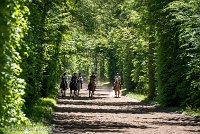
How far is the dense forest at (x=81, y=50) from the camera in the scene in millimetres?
8242

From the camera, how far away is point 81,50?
45.9 m

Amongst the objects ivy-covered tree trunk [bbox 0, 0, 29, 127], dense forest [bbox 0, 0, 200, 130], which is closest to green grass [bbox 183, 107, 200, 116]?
dense forest [bbox 0, 0, 200, 130]

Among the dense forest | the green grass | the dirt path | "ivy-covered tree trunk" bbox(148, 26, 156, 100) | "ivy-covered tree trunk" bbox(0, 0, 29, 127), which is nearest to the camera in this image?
"ivy-covered tree trunk" bbox(0, 0, 29, 127)

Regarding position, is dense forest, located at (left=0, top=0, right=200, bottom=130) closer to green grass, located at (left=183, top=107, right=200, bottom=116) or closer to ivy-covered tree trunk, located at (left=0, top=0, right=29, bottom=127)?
ivy-covered tree trunk, located at (left=0, top=0, right=29, bottom=127)

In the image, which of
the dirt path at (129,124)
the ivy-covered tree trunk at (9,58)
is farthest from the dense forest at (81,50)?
the dirt path at (129,124)

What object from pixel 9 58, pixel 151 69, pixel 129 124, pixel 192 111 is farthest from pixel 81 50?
pixel 9 58

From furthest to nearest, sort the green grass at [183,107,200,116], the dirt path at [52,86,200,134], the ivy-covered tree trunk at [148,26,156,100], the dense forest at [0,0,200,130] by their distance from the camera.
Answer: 1. the ivy-covered tree trunk at [148,26,156,100]
2. the green grass at [183,107,200,116]
3. the dirt path at [52,86,200,134]
4. the dense forest at [0,0,200,130]

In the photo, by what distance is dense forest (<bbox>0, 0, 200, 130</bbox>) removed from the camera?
8.24m

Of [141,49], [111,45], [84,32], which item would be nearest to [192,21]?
[141,49]

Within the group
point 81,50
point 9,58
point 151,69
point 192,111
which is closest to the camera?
point 9,58

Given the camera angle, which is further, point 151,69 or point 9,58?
point 151,69

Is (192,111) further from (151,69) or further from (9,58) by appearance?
(9,58)

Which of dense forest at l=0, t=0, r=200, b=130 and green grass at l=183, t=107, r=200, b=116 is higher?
dense forest at l=0, t=0, r=200, b=130

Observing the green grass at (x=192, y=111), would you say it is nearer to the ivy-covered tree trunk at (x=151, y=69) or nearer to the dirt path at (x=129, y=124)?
the dirt path at (x=129, y=124)
